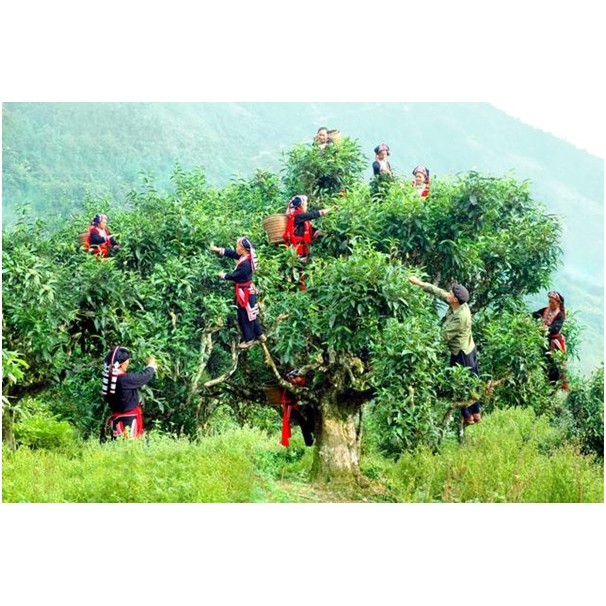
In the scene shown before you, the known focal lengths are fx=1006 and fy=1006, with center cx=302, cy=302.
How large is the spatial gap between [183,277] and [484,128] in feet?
11.5

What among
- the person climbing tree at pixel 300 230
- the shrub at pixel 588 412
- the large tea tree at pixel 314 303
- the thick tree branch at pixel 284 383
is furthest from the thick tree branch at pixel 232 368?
the shrub at pixel 588 412

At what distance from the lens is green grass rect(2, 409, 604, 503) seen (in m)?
7.76

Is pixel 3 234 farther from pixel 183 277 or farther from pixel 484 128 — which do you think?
pixel 484 128

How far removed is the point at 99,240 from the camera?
352 inches

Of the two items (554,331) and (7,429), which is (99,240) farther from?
(554,331)

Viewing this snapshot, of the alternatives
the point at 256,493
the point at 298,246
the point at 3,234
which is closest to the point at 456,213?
the point at 298,246

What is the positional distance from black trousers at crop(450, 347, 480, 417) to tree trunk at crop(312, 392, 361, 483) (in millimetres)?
932

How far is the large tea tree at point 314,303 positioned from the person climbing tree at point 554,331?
8.4 inches

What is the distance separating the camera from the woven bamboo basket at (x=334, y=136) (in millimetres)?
9375

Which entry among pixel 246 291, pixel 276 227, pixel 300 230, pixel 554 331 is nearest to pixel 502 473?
pixel 554 331

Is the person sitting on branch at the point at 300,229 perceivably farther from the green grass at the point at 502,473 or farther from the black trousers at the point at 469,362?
the green grass at the point at 502,473

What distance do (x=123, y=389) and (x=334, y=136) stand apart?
3.05 meters

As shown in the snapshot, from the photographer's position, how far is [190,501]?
7.73 metres

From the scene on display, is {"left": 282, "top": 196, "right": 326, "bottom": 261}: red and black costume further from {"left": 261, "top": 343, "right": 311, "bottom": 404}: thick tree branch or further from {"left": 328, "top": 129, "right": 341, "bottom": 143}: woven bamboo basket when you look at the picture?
{"left": 261, "top": 343, "right": 311, "bottom": 404}: thick tree branch
